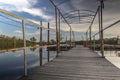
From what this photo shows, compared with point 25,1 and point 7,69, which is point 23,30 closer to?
point 7,69

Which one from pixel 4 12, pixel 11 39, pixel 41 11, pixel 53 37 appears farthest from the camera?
pixel 41 11

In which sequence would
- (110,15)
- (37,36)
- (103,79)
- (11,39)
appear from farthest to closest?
(110,15), (37,36), (11,39), (103,79)

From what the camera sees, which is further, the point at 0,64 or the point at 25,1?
the point at 25,1

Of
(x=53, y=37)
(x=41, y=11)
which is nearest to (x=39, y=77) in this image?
(x=53, y=37)

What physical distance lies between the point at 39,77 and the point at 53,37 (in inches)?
226

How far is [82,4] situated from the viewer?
12320mm

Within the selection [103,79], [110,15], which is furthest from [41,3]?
[103,79]

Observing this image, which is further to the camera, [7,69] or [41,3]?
[41,3]

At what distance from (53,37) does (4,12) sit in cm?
644

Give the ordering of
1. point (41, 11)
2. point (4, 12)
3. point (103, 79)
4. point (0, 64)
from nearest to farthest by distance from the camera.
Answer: point (4, 12), point (103, 79), point (0, 64), point (41, 11)

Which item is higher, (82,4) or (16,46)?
(82,4)

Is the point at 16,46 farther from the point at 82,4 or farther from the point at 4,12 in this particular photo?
the point at 82,4

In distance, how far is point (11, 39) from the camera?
4043 mm

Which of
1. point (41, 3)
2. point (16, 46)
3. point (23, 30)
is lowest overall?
point (16, 46)
